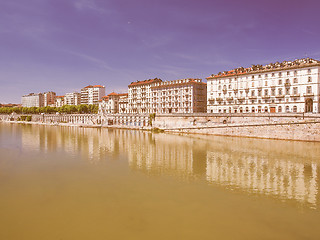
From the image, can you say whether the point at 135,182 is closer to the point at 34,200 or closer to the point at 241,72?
the point at 34,200

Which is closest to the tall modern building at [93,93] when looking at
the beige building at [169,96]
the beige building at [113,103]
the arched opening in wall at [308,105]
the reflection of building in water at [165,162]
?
the beige building at [113,103]

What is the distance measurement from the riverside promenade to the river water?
2358 centimetres

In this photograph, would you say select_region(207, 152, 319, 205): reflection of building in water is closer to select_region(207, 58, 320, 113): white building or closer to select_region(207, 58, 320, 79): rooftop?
select_region(207, 58, 320, 113): white building

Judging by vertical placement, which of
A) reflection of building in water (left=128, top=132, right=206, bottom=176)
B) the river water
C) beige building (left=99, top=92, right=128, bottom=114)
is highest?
beige building (left=99, top=92, right=128, bottom=114)

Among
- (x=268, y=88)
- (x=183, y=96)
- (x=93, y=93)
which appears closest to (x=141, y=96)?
(x=183, y=96)

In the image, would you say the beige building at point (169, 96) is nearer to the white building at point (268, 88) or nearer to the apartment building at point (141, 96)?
the apartment building at point (141, 96)

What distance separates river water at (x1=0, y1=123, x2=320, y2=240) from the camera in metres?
14.5

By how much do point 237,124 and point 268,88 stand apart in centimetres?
1972

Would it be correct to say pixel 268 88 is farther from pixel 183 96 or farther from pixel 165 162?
pixel 165 162

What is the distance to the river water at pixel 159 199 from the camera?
47.4ft

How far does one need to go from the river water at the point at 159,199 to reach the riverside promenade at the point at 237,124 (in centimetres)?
2358

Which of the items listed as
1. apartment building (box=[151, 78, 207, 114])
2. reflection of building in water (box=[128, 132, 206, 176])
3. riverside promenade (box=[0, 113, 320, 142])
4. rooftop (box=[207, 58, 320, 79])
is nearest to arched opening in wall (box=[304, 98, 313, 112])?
rooftop (box=[207, 58, 320, 79])

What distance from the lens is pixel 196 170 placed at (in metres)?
28.8

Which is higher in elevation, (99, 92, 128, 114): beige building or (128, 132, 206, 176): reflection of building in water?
(99, 92, 128, 114): beige building
